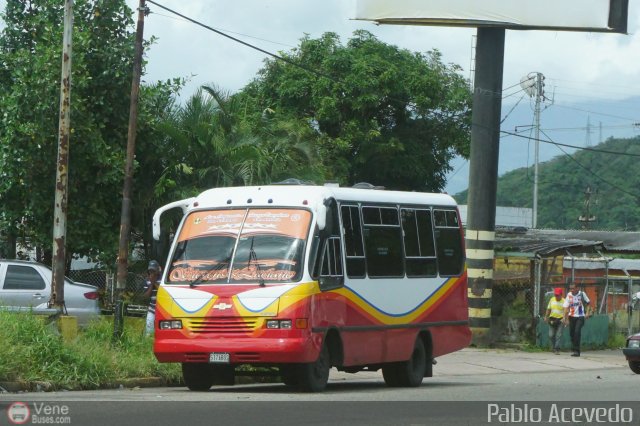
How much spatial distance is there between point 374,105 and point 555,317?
59.3 feet

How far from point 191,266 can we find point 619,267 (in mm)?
32912

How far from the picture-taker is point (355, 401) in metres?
14.6

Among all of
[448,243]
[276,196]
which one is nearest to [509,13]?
[448,243]

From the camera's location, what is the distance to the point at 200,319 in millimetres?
15906

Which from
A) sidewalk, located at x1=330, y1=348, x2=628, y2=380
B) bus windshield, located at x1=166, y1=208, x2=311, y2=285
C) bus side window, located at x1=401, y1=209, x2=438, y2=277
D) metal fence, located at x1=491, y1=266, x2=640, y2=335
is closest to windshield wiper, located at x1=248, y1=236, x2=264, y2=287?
bus windshield, located at x1=166, y1=208, x2=311, y2=285

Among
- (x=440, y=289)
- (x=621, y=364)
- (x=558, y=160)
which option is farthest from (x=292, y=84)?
(x=558, y=160)

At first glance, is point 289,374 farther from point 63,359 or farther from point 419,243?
point 419,243

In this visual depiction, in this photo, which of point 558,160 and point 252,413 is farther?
point 558,160

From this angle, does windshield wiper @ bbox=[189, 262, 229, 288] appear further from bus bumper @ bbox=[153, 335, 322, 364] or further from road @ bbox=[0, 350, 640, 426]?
road @ bbox=[0, 350, 640, 426]

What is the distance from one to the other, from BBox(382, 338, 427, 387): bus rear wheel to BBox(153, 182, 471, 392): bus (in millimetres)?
29

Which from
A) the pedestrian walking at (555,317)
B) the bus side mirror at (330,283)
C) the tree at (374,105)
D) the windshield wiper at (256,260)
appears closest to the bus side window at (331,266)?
the bus side mirror at (330,283)

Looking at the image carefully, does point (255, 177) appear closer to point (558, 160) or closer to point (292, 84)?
point (292, 84)

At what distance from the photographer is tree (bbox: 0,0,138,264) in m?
28.7

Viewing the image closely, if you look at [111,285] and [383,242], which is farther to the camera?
[111,285]
